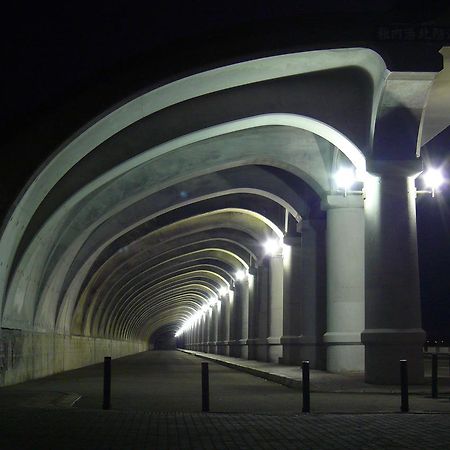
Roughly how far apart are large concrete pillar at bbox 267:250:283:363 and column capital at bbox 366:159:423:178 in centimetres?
1661

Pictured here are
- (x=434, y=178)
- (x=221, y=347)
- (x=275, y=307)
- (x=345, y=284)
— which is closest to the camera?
(x=434, y=178)

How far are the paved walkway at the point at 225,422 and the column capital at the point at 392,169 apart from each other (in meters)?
4.75

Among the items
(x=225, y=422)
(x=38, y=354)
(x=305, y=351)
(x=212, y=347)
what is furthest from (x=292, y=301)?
(x=212, y=347)

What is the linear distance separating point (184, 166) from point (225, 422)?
13.4 m

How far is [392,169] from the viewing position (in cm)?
1742

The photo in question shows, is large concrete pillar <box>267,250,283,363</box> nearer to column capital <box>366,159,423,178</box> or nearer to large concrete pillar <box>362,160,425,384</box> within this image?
large concrete pillar <box>362,160,425,384</box>

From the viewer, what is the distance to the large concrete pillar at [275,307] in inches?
1320

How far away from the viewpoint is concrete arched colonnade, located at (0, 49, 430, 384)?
16.8 meters

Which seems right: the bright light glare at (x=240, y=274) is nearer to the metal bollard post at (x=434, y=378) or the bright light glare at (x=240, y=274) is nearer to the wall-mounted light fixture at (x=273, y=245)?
the wall-mounted light fixture at (x=273, y=245)

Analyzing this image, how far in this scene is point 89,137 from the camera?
16047mm

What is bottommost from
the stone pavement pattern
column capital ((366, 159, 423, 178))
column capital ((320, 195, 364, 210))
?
the stone pavement pattern

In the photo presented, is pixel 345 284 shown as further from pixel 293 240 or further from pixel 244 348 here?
pixel 244 348

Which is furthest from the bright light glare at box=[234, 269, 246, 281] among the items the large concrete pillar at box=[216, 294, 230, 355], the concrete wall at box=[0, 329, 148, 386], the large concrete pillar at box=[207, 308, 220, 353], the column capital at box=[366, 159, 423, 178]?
the column capital at box=[366, 159, 423, 178]

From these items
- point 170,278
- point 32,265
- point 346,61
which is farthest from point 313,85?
point 170,278
